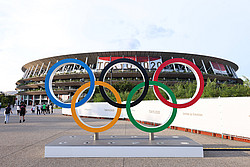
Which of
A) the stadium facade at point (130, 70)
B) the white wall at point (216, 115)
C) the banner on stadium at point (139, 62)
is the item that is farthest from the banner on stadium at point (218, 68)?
the white wall at point (216, 115)

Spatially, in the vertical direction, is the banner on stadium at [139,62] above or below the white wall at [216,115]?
above

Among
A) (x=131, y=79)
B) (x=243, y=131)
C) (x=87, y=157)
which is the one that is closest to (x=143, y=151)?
(x=87, y=157)

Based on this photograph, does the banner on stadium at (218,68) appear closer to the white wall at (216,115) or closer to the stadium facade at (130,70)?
the stadium facade at (130,70)

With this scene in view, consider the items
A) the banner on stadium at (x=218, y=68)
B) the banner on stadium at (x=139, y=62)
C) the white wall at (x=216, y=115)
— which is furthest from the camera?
the banner on stadium at (x=218, y=68)

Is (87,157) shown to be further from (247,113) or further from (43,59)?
(43,59)

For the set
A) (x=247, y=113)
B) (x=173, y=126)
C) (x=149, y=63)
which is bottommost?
(x=173, y=126)

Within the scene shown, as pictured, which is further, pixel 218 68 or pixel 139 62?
pixel 218 68

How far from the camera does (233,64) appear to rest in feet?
233

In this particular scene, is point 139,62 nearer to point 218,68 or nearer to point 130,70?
point 130,70

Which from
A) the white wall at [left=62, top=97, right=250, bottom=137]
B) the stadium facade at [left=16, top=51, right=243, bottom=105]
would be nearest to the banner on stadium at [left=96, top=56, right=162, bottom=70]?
the stadium facade at [left=16, top=51, right=243, bottom=105]

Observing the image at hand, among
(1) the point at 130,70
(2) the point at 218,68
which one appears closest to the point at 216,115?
(1) the point at 130,70

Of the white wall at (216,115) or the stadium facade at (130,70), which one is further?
the stadium facade at (130,70)

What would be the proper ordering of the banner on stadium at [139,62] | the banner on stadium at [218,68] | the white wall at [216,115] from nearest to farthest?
the white wall at [216,115] → the banner on stadium at [139,62] → the banner on stadium at [218,68]

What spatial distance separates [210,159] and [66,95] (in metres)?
65.5
